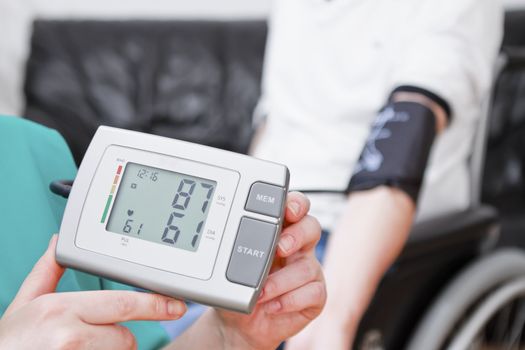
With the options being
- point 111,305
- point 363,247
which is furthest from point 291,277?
point 363,247

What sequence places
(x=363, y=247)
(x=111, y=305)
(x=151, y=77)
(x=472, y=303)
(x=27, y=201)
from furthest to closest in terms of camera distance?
(x=151, y=77) < (x=472, y=303) < (x=363, y=247) < (x=27, y=201) < (x=111, y=305)

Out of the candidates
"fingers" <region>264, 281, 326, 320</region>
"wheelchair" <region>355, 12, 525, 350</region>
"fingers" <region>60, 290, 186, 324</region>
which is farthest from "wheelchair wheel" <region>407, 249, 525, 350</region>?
"fingers" <region>60, 290, 186, 324</region>

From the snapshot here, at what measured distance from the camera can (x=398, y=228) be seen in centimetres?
79

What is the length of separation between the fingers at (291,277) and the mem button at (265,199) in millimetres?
51

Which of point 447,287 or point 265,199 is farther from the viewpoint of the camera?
point 447,287

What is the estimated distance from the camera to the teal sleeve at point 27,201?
1.74ft

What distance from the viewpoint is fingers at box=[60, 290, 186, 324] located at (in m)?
0.39

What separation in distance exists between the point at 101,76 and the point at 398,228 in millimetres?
1150

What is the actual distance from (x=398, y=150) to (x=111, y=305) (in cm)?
48

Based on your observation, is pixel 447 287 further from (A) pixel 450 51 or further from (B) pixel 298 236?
(B) pixel 298 236

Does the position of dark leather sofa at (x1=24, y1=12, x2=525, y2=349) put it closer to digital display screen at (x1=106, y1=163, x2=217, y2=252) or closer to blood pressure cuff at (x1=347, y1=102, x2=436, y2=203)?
blood pressure cuff at (x1=347, y1=102, x2=436, y2=203)

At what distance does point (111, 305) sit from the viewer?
395mm

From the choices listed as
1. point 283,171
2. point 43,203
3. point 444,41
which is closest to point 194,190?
point 283,171

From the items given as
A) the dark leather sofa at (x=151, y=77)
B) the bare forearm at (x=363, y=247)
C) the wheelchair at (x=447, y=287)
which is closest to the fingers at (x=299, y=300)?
the bare forearm at (x=363, y=247)
